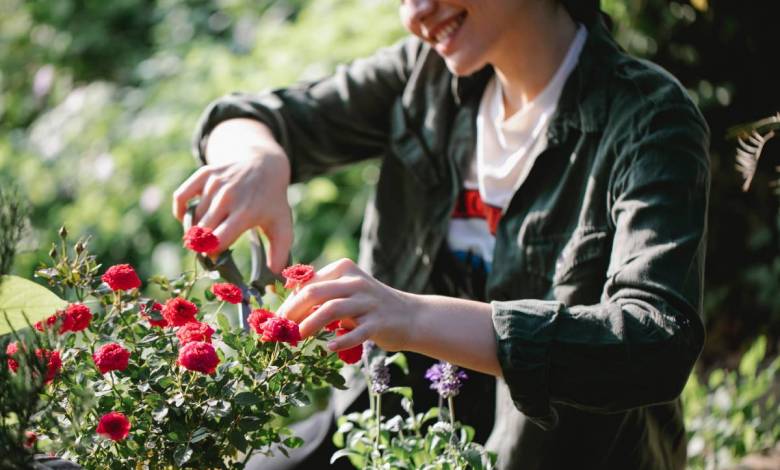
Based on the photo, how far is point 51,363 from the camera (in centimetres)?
115

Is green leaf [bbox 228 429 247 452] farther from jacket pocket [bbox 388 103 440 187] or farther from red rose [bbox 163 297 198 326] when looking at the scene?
jacket pocket [bbox 388 103 440 187]

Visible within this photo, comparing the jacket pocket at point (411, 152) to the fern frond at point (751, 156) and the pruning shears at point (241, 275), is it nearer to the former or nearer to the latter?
the pruning shears at point (241, 275)

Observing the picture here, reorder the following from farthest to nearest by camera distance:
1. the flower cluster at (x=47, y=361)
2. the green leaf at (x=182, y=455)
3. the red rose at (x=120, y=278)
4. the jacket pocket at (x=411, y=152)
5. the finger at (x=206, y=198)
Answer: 1. the jacket pocket at (x=411, y=152)
2. the finger at (x=206, y=198)
3. the red rose at (x=120, y=278)
4. the green leaf at (x=182, y=455)
5. the flower cluster at (x=47, y=361)

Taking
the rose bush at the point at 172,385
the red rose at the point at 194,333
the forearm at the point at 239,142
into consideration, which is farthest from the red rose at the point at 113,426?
the forearm at the point at 239,142

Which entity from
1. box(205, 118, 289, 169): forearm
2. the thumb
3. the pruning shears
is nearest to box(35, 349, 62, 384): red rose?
the pruning shears

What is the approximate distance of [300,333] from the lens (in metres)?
1.20

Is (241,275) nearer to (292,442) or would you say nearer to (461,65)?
(292,442)

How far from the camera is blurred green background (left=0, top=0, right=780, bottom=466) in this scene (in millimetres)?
3150

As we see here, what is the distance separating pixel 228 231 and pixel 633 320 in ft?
1.95

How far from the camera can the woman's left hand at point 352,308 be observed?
1207mm

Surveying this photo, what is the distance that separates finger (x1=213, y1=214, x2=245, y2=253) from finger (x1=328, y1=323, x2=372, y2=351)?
15.0 inches

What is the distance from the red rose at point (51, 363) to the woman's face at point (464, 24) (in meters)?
0.74

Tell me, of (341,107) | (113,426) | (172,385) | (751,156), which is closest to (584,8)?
(751,156)

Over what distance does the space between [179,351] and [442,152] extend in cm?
78
